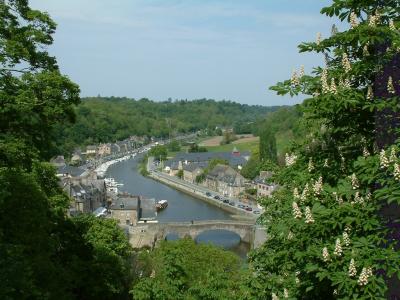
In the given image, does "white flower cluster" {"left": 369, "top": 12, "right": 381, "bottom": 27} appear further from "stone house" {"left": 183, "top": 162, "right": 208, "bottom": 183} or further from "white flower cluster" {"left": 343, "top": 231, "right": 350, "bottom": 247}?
"stone house" {"left": 183, "top": 162, "right": 208, "bottom": 183}

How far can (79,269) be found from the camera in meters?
14.8

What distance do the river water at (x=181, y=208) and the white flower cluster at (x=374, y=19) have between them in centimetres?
3489

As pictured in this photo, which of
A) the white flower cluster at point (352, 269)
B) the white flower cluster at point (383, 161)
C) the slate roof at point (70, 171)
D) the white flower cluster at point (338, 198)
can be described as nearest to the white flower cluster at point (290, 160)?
the white flower cluster at point (338, 198)

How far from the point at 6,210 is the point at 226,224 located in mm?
35318

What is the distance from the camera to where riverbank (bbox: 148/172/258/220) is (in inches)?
2267

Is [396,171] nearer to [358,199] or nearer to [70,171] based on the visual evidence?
[358,199]

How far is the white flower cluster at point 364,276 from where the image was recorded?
4.63 m

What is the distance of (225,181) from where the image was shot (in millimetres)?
74125

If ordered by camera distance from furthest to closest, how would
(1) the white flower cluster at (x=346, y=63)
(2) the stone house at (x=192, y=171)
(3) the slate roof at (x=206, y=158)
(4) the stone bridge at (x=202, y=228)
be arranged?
(3) the slate roof at (x=206, y=158) → (2) the stone house at (x=192, y=171) → (4) the stone bridge at (x=202, y=228) → (1) the white flower cluster at (x=346, y=63)

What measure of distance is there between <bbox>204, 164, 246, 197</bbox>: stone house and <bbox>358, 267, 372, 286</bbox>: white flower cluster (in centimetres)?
6677

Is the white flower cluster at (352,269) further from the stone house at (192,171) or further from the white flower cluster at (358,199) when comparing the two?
the stone house at (192,171)

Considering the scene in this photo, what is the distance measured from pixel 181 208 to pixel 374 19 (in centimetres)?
5944

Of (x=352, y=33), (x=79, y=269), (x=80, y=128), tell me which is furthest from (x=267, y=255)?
(x=80, y=128)

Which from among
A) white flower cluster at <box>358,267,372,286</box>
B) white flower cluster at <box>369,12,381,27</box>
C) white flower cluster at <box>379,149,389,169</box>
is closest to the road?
white flower cluster at <box>369,12,381,27</box>
